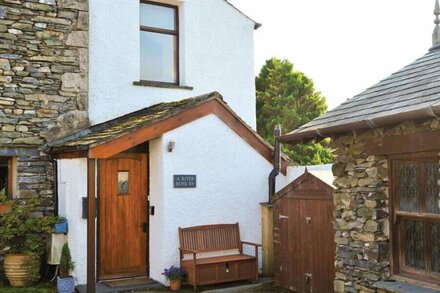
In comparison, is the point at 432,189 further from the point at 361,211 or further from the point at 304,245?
the point at 304,245

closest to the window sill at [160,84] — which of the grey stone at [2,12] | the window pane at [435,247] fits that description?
the grey stone at [2,12]

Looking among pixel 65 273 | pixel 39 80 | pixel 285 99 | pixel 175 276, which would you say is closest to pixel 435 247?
pixel 175 276

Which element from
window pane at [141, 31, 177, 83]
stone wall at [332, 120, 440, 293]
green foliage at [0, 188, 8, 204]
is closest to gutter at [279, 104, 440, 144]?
stone wall at [332, 120, 440, 293]

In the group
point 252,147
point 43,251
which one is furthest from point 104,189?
point 252,147

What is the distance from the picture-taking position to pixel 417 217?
574 centimetres

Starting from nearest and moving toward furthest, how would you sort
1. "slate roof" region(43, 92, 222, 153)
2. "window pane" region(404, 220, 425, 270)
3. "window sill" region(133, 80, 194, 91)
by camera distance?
"window pane" region(404, 220, 425, 270), "slate roof" region(43, 92, 222, 153), "window sill" region(133, 80, 194, 91)

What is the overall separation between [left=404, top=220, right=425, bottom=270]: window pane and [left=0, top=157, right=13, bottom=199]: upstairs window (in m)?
7.25

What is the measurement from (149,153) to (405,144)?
16.8ft

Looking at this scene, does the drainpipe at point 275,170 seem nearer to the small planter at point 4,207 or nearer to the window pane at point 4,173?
the small planter at point 4,207

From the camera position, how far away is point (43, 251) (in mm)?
9164

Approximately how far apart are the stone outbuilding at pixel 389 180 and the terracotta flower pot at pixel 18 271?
5.08 meters

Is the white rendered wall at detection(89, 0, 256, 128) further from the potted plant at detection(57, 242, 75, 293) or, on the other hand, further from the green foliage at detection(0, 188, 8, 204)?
the potted plant at detection(57, 242, 75, 293)

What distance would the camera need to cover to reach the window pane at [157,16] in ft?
36.3

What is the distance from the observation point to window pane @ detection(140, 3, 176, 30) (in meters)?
11.1
